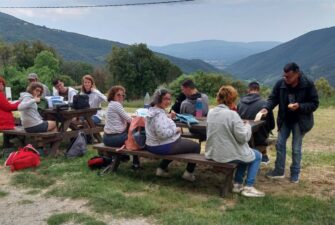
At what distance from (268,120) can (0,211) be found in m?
3.98

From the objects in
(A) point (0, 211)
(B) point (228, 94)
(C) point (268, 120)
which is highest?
(B) point (228, 94)

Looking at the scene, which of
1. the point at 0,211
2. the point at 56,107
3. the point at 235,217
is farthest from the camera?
the point at 56,107

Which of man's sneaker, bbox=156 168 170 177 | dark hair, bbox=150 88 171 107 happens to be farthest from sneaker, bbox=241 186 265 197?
dark hair, bbox=150 88 171 107

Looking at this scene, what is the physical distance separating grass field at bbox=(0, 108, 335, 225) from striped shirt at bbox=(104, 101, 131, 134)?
682mm

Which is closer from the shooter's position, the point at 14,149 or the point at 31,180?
the point at 31,180

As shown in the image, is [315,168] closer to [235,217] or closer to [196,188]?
[196,188]

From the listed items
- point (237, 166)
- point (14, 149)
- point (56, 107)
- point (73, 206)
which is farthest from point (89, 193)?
point (14, 149)

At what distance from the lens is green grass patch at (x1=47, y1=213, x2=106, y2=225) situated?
15.2 ft

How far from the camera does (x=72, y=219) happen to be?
15.6 feet

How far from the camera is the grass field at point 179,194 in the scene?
477 centimetres

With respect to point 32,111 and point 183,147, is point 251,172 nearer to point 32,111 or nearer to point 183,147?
point 183,147

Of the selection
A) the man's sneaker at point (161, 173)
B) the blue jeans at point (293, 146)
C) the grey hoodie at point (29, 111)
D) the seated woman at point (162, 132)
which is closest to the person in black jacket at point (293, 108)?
the blue jeans at point (293, 146)

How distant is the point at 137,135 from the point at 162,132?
56cm

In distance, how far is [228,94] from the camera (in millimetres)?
5363
